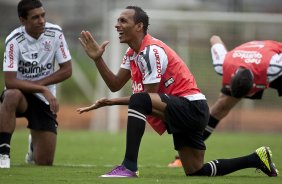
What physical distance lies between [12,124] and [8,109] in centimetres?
20

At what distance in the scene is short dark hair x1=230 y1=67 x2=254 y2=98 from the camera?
1055cm

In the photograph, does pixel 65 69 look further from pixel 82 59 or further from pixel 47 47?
pixel 82 59

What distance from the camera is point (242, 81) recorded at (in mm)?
10586

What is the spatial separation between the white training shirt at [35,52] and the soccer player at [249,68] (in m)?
2.20

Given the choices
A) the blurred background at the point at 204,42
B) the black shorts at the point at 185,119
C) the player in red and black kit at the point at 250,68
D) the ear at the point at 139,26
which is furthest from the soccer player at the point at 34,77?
the blurred background at the point at 204,42

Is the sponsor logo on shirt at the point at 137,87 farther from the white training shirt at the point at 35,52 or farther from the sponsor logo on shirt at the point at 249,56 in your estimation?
the sponsor logo on shirt at the point at 249,56

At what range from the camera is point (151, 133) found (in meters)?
20.7

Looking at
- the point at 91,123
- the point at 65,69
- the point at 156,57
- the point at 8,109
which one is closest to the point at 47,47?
the point at 65,69

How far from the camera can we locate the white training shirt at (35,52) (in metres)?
10.6

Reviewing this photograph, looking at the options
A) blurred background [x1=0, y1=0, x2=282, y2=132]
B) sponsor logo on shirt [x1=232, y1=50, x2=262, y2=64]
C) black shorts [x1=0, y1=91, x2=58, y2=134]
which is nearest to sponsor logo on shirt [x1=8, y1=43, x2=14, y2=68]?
black shorts [x1=0, y1=91, x2=58, y2=134]

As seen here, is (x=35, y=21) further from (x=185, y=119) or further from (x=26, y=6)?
(x=185, y=119)

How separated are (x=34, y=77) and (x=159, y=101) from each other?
290 cm

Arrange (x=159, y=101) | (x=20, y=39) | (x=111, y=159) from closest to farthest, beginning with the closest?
(x=159, y=101)
(x=20, y=39)
(x=111, y=159)

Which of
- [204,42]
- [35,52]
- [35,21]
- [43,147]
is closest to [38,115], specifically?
[43,147]
